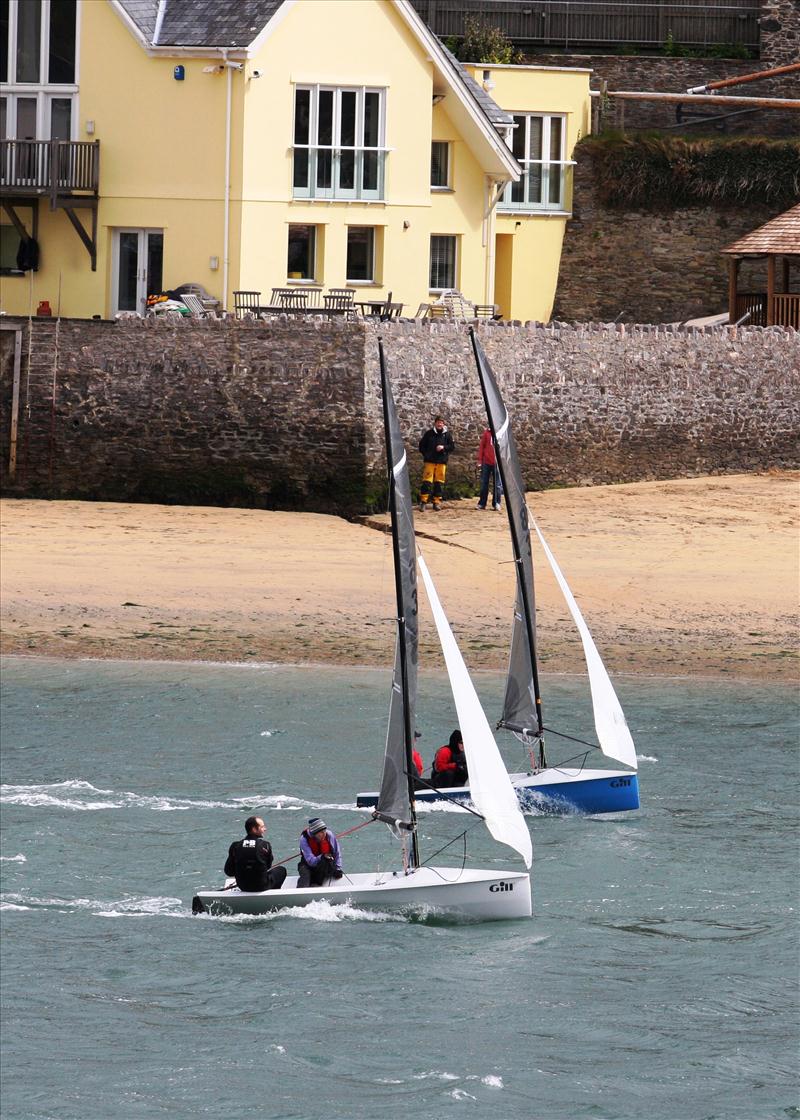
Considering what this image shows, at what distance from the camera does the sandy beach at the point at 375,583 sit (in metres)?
30.2

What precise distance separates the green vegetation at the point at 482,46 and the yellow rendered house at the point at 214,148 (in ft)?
24.0

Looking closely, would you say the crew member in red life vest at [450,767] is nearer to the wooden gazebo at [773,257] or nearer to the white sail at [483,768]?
the white sail at [483,768]

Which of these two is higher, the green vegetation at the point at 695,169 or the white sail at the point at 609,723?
the green vegetation at the point at 695,169

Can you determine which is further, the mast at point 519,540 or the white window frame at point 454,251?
the white window frame at point 454,251

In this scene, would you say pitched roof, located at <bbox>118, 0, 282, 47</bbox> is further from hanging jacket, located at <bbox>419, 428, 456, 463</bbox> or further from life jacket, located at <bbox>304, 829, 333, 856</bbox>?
life jacket, located at <bbox>304, 829, 333, 856</bbox>

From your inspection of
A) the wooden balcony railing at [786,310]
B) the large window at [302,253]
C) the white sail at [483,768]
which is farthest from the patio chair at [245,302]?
the white sail at [483,768]

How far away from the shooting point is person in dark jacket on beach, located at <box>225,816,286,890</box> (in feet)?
64.6

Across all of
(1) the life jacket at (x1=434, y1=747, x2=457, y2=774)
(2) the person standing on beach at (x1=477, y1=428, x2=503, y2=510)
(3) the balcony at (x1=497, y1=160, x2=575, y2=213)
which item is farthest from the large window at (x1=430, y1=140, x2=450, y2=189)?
(1) the life jacket at (x1=434, y1=747, x2=457, y2=774)

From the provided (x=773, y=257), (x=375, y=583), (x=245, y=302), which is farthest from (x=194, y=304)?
(x=773, y=257)

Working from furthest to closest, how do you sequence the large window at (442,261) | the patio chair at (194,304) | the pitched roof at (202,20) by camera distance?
the large window at (442,261), the pitched roof at (202,20), the patio chair at (194,304)

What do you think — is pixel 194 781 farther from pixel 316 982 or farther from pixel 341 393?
pixel 341 393

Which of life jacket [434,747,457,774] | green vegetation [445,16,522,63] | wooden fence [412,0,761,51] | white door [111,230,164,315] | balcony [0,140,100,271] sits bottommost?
life jacket [434,747,457,774]

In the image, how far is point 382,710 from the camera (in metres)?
27.3

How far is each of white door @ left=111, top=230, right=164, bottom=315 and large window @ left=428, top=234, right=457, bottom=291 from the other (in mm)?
7378
